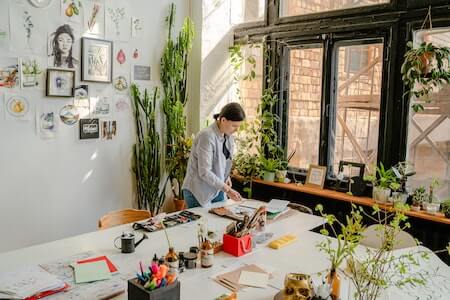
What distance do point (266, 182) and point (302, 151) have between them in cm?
48

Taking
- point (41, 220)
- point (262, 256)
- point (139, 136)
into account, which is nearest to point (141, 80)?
point (139, 136)

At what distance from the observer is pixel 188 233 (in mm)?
2389

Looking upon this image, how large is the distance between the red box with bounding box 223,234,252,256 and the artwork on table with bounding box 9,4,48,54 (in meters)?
2.22

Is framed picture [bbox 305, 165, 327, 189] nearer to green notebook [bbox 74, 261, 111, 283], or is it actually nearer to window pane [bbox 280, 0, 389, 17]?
window pane [bbox 280, 0, 389, 17]

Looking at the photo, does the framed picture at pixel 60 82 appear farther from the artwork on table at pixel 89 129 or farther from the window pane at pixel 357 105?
the window pane at pixel 357 105

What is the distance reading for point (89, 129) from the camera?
364cm

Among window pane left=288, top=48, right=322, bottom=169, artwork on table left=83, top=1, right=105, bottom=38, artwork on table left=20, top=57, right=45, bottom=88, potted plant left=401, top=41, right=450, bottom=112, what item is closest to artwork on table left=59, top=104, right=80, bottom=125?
artwork on table left=20, top=57, right=45, bottom=88

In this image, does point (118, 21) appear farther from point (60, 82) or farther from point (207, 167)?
point (207, 167)

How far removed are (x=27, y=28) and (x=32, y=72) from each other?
1.09 ft

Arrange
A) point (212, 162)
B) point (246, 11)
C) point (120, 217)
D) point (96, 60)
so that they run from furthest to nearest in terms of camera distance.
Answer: point (246, 11) < point (96, 60) < point (212, 162) < point (120, 217)

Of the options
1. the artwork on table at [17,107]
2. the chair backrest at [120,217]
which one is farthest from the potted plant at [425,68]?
the artwork on table at [17,107]

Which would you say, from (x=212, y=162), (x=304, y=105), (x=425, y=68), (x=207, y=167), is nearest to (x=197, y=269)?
(x=207, y=167)

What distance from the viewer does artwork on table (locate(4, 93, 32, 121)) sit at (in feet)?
10.3

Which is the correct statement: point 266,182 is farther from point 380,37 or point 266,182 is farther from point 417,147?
point 380,37
